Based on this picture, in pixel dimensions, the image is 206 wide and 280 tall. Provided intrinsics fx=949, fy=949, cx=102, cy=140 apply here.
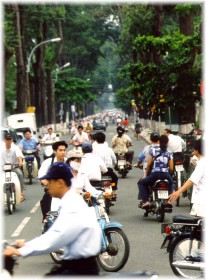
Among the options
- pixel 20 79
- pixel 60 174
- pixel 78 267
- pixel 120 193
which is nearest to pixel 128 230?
pixel 120 193

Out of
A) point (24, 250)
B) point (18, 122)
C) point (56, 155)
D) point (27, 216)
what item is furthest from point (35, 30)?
point (24, 250)

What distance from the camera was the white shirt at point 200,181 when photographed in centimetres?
1161

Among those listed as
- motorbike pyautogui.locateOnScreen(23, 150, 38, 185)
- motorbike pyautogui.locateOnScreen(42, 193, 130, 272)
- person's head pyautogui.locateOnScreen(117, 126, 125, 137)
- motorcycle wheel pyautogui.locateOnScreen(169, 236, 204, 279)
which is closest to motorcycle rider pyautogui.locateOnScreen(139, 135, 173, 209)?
motorbike pyautogui.locateOnScreen(42, 193, 130, 272)

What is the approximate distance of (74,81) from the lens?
9306 cm

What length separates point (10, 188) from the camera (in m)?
20.0

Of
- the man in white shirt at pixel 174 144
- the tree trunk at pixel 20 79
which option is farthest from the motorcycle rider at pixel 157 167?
the tree trunk at pixel 20 79

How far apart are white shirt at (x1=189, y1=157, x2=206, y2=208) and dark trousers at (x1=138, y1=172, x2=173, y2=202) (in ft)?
18.5

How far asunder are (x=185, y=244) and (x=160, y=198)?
6.35 m

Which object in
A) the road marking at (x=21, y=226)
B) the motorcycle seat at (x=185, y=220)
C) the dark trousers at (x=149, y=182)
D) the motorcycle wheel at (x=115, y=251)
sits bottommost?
the road marking at (x=21, y=226)

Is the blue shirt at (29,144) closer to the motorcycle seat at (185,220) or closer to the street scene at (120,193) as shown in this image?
the street scene at (120,193)

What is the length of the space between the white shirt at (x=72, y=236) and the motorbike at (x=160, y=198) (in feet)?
34.8

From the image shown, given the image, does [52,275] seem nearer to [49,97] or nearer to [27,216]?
[27,216]

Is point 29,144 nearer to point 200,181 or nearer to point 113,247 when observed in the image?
point 113,247

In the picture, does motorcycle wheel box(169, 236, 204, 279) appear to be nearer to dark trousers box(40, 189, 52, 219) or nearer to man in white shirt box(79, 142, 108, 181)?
dark trousers box(40, 189, 52, 219)
